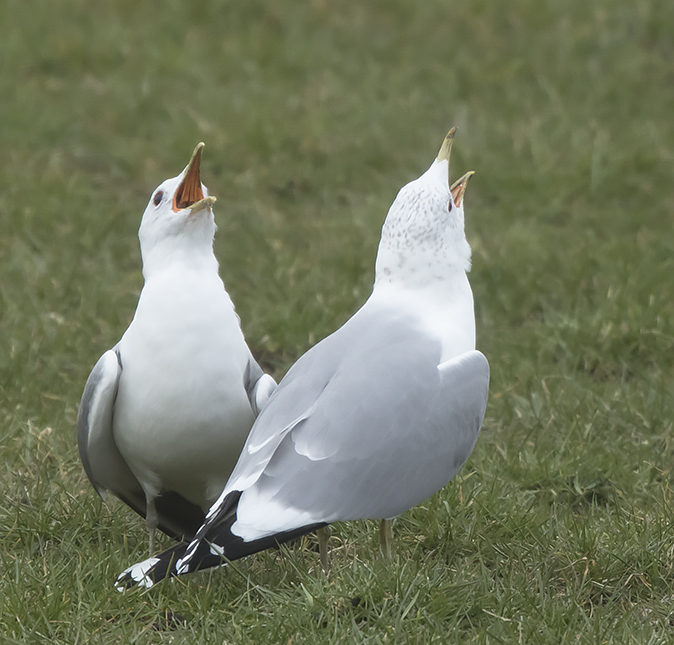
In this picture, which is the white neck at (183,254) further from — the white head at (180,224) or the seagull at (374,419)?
the seagull at (374,419)

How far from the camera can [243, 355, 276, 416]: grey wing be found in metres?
3.51

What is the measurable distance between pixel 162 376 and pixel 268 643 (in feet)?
2.80

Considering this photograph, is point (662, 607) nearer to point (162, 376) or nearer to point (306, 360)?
point (306, 360)

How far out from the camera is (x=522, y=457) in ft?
14.1

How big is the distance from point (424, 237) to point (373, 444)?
74 centimetres

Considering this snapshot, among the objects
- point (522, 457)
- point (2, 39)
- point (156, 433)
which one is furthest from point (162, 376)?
point (2, 39)

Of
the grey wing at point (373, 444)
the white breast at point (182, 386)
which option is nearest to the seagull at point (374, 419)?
the grey wing at point (373, 444)

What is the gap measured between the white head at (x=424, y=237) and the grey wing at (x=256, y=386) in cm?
51

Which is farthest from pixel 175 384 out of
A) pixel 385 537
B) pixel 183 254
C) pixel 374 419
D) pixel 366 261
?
pixel 366 261

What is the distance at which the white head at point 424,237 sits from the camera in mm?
3508

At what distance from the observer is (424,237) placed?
351cm

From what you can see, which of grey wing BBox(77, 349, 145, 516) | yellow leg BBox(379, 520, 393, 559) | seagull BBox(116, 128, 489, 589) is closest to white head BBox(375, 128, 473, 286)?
seagull BBox(116, 128, 489, 589)

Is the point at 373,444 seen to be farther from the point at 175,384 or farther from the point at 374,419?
the point at 175,384

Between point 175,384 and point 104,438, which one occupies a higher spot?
point 175,384
